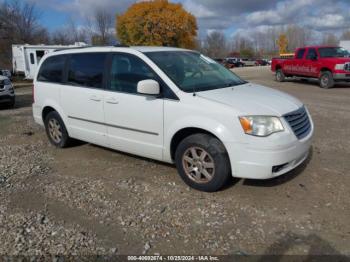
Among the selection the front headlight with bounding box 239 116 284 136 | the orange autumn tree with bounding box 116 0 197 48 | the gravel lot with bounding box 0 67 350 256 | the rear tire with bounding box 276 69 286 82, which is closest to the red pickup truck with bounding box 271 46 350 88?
the rear tire with bounding box 276 69 286 82

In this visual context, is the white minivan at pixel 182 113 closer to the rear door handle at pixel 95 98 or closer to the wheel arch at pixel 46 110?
the rear door handle at pixel 95 98

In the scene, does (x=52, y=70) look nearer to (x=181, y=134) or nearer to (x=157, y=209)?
(x=181, y=134)

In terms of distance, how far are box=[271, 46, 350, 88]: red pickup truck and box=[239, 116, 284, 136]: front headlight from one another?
13065 mm

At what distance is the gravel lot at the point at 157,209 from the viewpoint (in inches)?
129

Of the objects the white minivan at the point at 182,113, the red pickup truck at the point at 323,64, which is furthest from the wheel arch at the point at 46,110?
the red pickup truck at the point at 323,64

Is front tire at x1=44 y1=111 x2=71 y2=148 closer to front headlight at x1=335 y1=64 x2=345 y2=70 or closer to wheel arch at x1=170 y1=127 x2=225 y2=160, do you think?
wheel arch at x1=170 y1=127 x2=225 y2=160

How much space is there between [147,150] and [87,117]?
1.30 metres

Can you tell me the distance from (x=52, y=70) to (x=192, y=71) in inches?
110

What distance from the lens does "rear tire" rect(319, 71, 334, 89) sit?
51.2 feet

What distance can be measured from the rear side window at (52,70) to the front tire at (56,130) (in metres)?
0.62

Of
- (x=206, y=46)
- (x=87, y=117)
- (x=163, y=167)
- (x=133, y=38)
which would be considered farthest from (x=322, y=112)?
(x=206, y=46)

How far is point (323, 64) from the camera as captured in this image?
Answer: 15.8 metres

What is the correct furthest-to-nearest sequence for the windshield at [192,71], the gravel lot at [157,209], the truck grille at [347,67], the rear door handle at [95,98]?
the truck grille at [347,67] → the rear door handle at [95,98] → the windshield at [192,71] → the gravel lot at [157,209]

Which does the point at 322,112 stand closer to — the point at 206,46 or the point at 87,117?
Result: the point at 87,117
